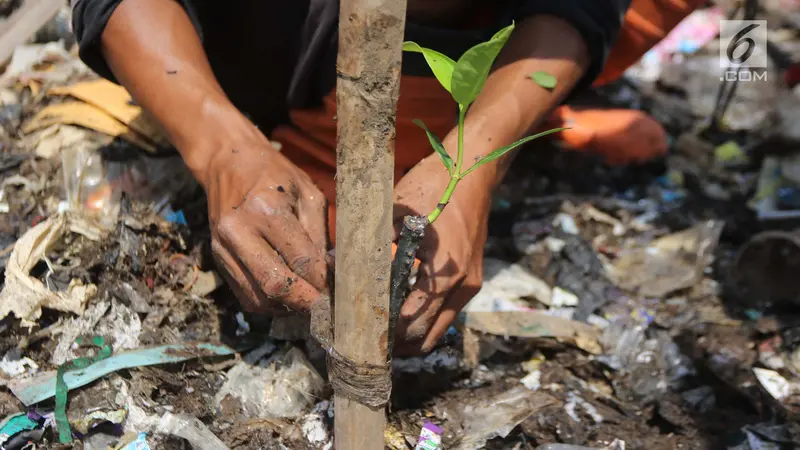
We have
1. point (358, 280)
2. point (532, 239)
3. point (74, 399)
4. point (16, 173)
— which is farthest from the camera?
point (532, 239)

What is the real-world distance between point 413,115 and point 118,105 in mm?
938

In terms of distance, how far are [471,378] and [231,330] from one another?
0.61 metres

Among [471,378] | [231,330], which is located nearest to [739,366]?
[471,378]

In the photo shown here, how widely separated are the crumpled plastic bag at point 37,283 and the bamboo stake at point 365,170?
34.4 inches

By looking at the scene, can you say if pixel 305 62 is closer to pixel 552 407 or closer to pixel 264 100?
pixel 264 100

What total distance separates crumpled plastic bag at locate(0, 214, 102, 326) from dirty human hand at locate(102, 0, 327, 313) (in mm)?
414

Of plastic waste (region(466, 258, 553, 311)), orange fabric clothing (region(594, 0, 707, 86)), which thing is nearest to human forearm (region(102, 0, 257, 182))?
plastic waste (region(466, 258, 553, 311))

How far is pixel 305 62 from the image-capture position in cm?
180

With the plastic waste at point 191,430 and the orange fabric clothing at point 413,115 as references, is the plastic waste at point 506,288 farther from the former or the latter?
the plastic waste at point 191,430

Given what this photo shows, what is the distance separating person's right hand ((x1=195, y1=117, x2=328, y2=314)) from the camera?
1.21 metres

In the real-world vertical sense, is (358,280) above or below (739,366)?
above

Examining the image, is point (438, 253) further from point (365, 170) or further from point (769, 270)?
point (769, 270)

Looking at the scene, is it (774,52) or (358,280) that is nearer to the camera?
(358,280)

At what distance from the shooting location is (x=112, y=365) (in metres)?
1.46
